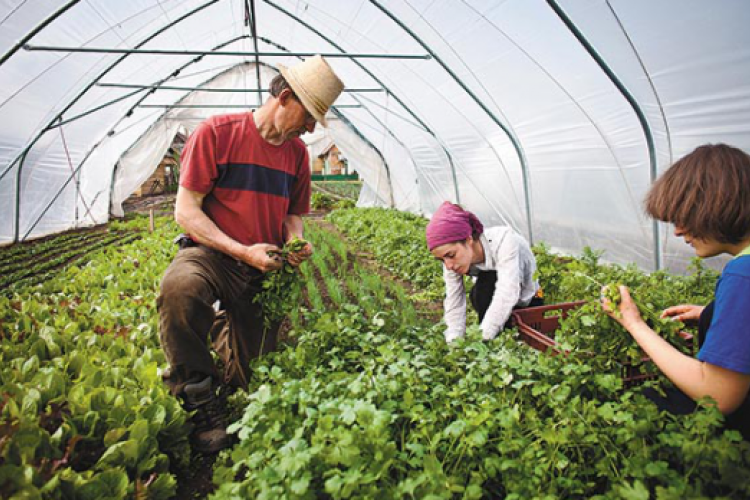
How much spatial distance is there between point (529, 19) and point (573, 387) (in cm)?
354

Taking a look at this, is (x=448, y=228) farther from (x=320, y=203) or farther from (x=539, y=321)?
(x=320, y=203)

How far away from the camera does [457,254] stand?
233 cm

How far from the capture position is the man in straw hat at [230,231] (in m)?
1.98

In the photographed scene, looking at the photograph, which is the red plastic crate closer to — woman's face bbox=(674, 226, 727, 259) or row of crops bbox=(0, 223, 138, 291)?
woman's face bbox=(674, 226, 727, 259)

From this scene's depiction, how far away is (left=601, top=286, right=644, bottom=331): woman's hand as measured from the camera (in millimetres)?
1420

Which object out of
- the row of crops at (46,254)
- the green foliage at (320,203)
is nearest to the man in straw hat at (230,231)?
the row of crops at (46,254)

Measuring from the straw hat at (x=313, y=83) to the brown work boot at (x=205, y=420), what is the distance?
4.53ft

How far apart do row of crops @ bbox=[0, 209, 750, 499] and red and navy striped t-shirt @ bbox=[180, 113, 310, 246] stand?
2.03 ft

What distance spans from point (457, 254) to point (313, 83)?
1.11 meters

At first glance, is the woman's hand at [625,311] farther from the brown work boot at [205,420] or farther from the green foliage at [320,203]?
the green foliage at [320,203]

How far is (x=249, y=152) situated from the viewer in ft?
7.54

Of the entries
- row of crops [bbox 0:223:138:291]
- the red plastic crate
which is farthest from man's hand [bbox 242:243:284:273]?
row of crops [bbox 0:223:138:291]

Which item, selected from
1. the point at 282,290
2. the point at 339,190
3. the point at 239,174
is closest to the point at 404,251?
the point at 282,290

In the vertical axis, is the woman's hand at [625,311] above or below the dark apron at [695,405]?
above
